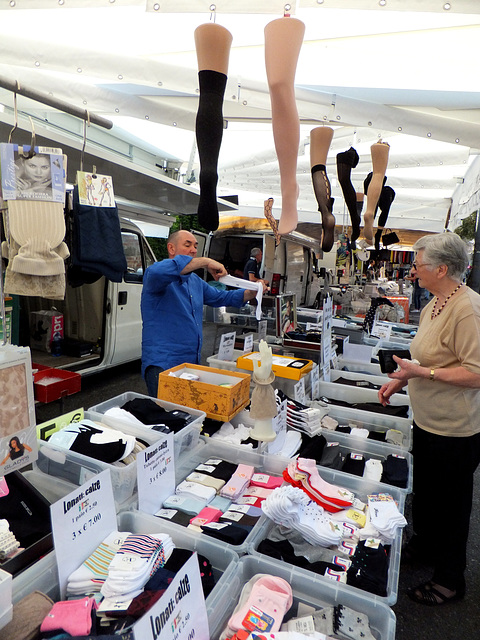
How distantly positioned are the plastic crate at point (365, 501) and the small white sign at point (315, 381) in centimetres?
105

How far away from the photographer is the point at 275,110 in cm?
102

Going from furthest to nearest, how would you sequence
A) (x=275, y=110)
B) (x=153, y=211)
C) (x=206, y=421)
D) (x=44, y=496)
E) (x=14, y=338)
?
(x=153, y=211), (x=14, y=338), (x=206, y=421), (x=44, y=496), (x=275, y=110)

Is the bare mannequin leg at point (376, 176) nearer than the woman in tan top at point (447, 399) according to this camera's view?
No

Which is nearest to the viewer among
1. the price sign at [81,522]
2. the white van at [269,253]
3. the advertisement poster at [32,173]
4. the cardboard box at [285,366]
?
the price sign at [81,522]

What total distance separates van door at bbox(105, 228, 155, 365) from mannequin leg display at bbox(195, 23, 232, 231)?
391 cm

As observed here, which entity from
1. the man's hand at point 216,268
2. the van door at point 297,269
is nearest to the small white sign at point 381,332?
Result: the man's hand at point 216,268

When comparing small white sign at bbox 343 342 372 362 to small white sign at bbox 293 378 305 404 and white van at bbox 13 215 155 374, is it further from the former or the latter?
white van at bbox 13 215 155 374

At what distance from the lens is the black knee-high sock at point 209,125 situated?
0.94 m

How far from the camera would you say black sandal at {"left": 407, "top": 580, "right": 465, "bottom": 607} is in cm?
191

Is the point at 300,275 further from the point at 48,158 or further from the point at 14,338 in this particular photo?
the point at 48,158

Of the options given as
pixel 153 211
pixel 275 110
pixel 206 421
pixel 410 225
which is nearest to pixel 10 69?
pixel 275 110

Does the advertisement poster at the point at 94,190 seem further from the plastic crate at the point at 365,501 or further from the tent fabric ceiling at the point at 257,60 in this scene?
the plastic crate at the point at 365,501

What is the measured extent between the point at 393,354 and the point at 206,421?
3.46 ft

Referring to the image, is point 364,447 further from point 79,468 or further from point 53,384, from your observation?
point 53,384
